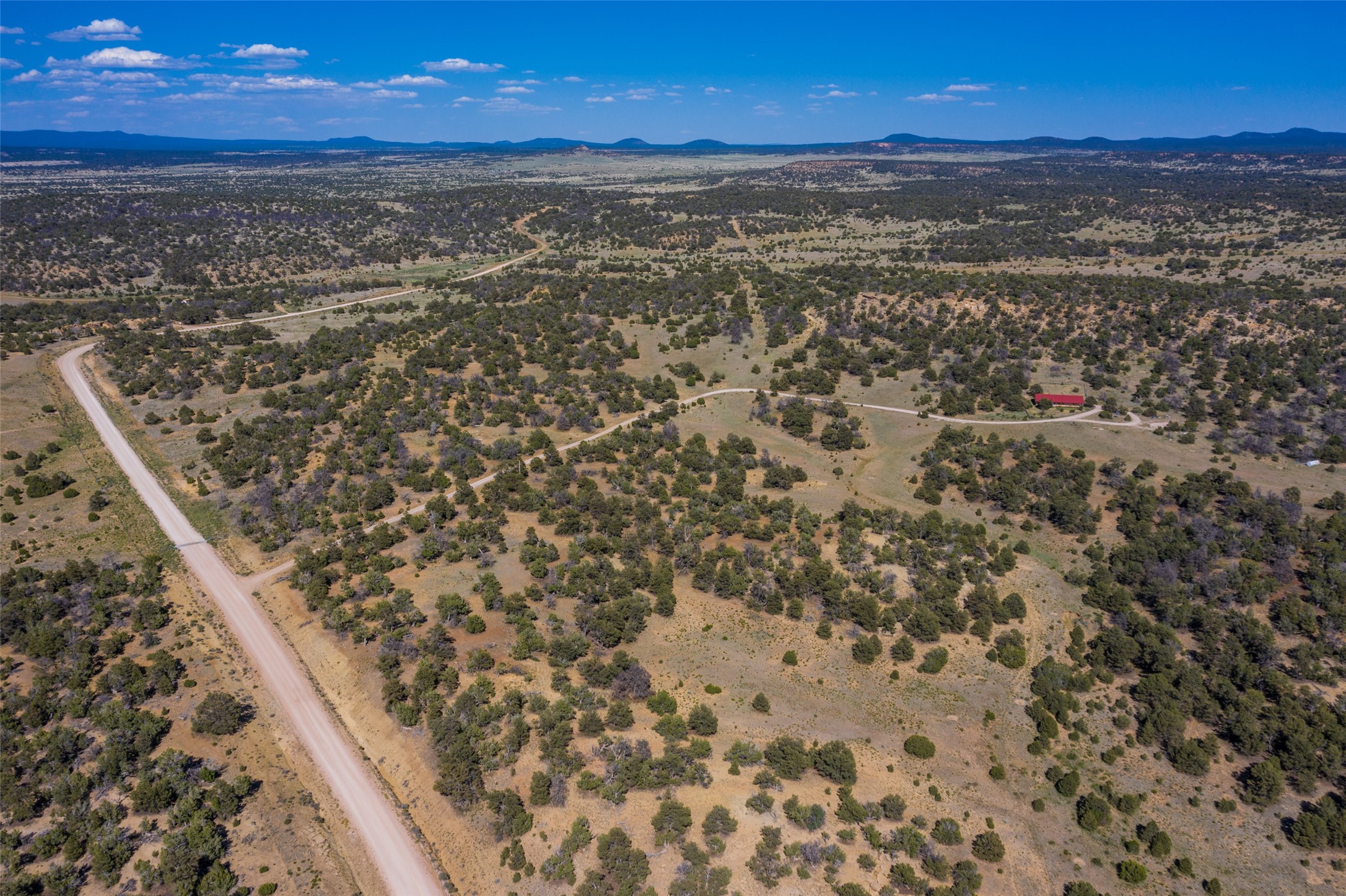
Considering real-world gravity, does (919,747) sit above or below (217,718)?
below

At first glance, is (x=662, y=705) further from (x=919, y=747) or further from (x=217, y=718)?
(x=217, y=718)

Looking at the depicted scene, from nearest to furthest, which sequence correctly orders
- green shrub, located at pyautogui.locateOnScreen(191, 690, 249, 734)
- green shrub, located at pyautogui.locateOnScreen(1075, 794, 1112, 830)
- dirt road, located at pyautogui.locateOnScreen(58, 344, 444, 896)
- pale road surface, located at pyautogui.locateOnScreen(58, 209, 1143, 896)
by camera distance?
dirt road, located at pyautogui.locateOnScreen(58, 344, 444, 896)
pale road surface, located at pyautogui.locateOnScreen(58, 209, 1143, 896)
green shrub, located at pyautogui.locateOnScreen(1075, 794, 1112, 830)
green shrub, located at pyautogui.locateOnScreen(191, 690, 249, 734)

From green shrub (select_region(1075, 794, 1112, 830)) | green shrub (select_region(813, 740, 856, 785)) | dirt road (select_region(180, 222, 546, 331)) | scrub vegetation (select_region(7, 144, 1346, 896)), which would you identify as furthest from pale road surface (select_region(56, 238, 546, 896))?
dirt road (select_region(180, 222, 546, 331))

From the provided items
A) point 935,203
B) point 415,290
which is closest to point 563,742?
point 415,290

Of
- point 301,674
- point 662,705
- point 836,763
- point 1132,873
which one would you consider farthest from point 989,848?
point 301,674

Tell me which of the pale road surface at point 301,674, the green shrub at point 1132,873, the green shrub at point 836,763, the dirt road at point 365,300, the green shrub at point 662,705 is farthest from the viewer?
the dirt road at point 365,300

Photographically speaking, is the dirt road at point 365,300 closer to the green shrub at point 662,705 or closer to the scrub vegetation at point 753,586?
the scrub vegetation at point 753,586

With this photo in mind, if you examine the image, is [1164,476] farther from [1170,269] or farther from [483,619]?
[1170,269]

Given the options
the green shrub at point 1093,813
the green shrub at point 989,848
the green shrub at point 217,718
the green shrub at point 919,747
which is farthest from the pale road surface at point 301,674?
the green shrub at point 1093,813

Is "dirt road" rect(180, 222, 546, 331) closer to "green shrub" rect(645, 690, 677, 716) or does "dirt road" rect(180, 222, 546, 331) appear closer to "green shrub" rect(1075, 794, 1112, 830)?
"green shrub" rect(645, 690, 677, 716)
